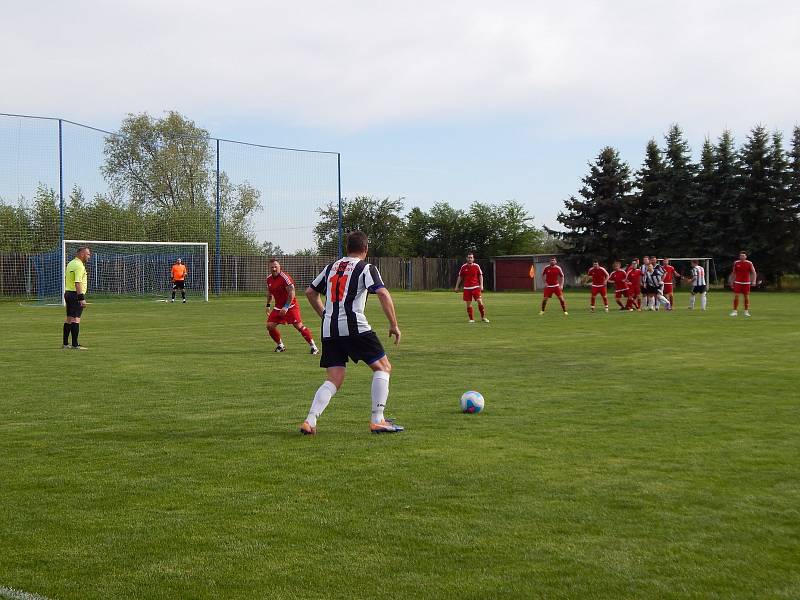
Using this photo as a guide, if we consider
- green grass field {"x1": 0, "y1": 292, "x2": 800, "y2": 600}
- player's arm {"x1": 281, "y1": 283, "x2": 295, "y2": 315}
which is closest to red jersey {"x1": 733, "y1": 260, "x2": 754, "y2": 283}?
green grass field {"x1": 0, "y1": 292, "x2": 800, "y2": 600}

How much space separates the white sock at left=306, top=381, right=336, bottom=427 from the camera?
27.0ft

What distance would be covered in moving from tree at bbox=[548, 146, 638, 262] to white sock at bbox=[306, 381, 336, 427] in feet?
204

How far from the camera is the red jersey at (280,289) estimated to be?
17080 millimetres

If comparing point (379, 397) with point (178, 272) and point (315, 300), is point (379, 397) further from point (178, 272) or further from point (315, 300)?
Answer: point (178, 272)

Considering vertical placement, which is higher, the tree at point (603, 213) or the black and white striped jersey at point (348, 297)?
the tree at point (603, 213)

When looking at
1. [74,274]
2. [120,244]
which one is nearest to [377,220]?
[120,244]

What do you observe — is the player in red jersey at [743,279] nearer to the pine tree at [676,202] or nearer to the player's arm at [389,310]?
the player's arm at [389,310]

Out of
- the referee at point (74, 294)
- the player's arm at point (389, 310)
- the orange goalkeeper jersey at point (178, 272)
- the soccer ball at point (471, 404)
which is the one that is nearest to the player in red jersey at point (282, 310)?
the referee at point (74, 294)

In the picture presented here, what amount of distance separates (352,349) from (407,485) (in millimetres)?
2379

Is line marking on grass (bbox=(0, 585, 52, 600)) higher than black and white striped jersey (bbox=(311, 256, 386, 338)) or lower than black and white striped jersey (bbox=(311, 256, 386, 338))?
lower

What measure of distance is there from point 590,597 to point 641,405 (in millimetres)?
6037

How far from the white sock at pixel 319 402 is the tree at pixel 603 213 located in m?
62.3

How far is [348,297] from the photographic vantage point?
8.38m

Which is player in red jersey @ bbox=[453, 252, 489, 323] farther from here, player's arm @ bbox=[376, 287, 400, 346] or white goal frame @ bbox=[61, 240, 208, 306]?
→ white goal frame @ bbox=[61, 240, 208, 306]
